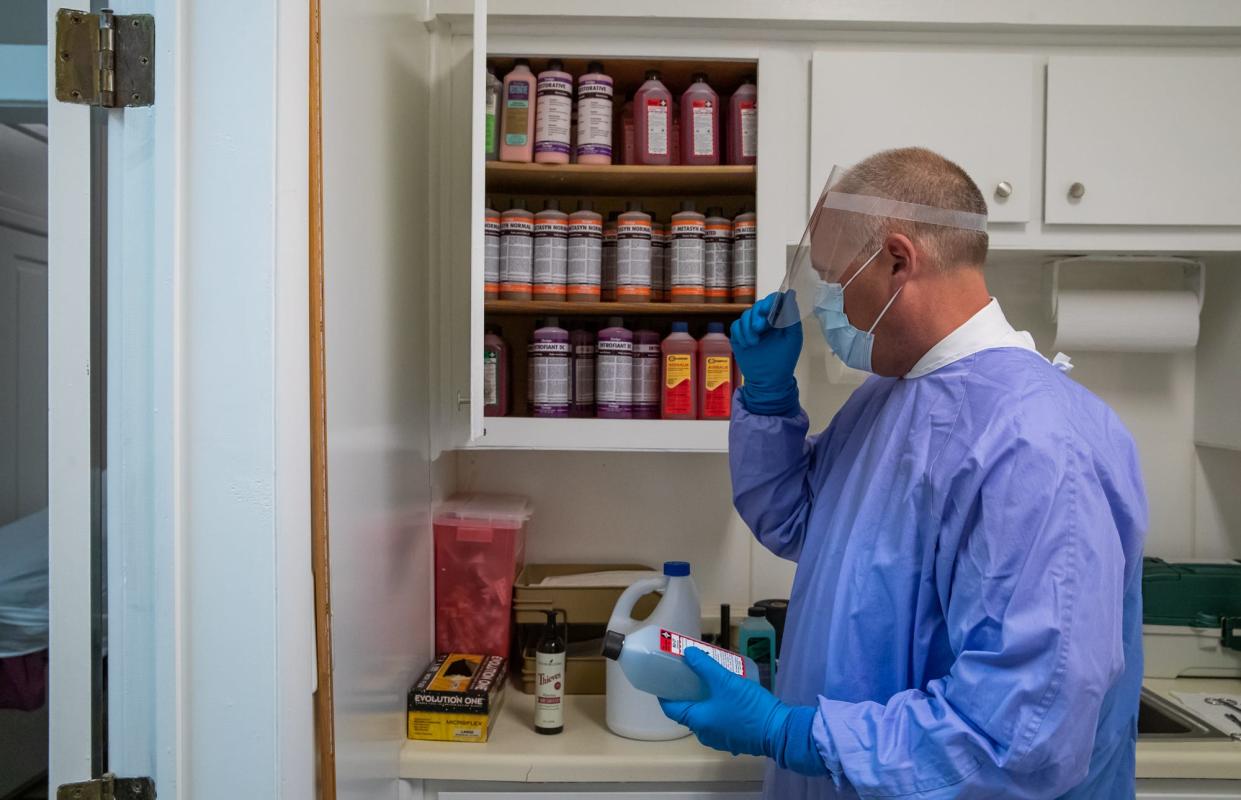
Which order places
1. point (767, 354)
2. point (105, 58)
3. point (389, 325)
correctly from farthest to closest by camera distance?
point (389, 325) → point (767, 354) → point (105, 58)

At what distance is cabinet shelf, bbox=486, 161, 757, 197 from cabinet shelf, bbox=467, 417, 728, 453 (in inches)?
20.0

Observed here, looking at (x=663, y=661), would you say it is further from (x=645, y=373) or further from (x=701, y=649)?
(x=645, y=373)

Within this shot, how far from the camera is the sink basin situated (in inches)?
64.7

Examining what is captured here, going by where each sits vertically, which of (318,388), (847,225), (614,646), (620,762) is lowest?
(620,762)

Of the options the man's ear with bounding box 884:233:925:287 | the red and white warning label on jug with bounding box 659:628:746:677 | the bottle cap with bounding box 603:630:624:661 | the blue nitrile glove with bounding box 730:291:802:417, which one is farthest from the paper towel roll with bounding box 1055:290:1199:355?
the bottle cap with bounding box 603:630:624:661

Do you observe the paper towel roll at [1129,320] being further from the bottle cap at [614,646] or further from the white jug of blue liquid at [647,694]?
the bottle cap at [614,646]

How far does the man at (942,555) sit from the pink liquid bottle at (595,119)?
59 centimetres

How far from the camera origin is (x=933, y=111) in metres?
1.77

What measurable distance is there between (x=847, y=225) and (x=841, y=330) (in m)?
0.16

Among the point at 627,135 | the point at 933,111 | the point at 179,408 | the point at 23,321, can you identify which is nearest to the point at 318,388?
the point at 179,408

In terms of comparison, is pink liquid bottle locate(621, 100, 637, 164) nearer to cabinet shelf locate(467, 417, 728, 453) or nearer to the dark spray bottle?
cabinet shelf locate(467, 417, 728, 453)

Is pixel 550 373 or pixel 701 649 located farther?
pixel 550 373

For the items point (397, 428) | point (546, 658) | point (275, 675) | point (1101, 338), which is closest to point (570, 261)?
point (397, 428)

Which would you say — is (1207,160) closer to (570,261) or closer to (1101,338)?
(1101,338)
